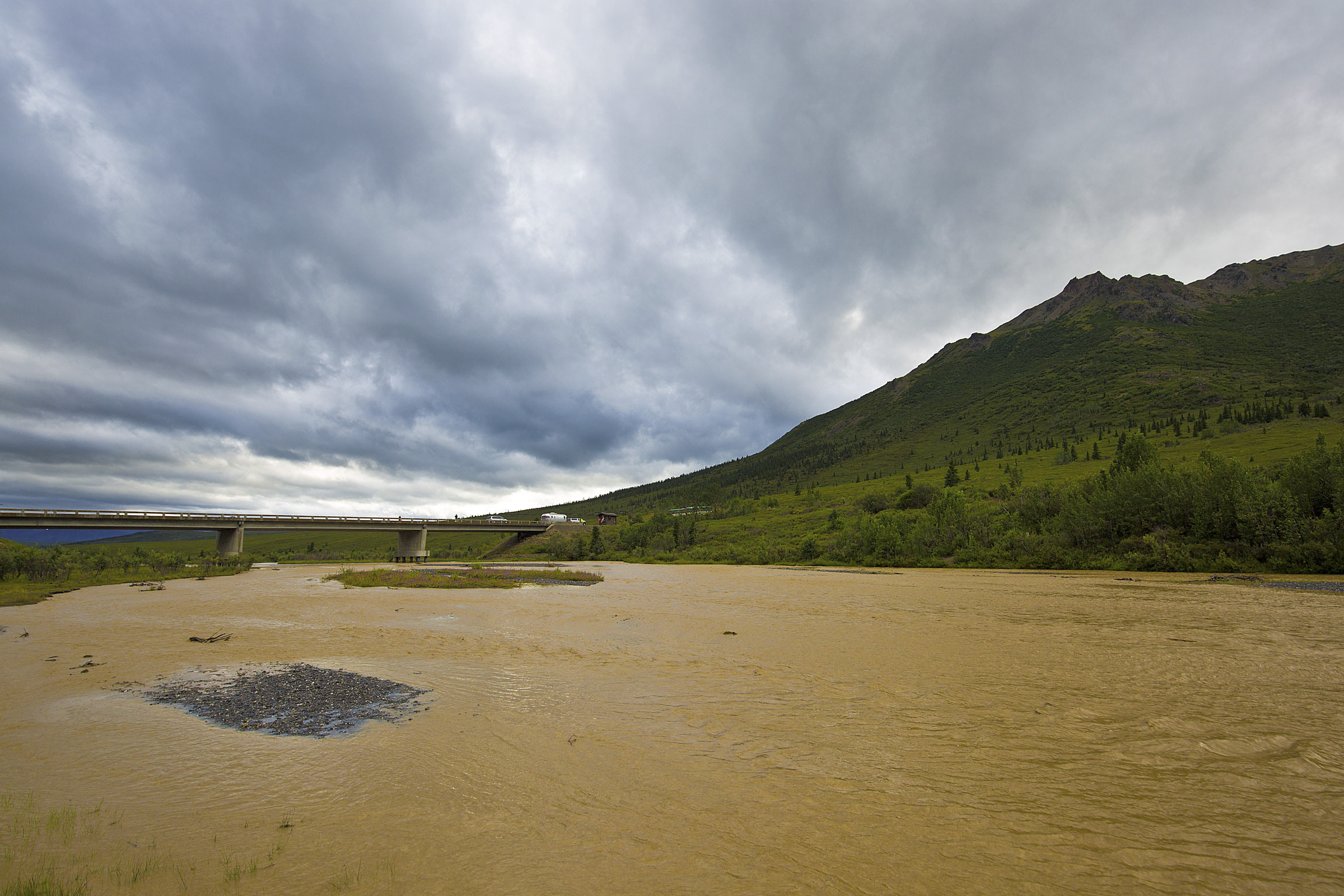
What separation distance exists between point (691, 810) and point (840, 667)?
1016 cm

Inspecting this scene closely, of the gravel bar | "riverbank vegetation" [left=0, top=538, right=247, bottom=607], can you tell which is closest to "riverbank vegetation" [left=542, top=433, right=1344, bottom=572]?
the gravel bar

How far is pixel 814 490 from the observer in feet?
552

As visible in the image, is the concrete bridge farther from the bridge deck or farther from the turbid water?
the turbid water

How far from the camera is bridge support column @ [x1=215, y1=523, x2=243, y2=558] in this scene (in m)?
89.4

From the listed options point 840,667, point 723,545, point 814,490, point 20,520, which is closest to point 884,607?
point 840,667

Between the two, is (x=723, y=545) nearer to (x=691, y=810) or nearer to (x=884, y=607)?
(x=884, y=607)

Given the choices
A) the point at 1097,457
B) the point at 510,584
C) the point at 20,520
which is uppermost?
the point at 1097,457

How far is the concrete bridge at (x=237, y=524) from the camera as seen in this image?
7344 cm

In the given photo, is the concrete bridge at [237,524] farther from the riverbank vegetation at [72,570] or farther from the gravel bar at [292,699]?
the gravel bar at [292,699]

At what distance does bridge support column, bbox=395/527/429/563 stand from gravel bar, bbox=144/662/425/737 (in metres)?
100

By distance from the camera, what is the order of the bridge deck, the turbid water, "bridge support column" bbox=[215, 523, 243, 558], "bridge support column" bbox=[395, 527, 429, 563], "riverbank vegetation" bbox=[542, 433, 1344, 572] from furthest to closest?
1. "bridge support column" bbox=[395, 527, 429, 563]
2. "bridge support column" bbox=[215, 523, 243, 558]
3. the bridge deck
4. "riverbank vegetation" bbox=[542, 433, 1344, 572]
5. the turbid water

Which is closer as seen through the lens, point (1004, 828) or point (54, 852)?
point (54, 852)

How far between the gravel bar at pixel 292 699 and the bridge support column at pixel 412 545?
10039 centimetres

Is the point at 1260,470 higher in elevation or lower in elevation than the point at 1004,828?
higher
